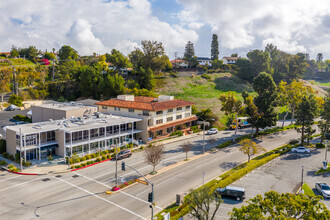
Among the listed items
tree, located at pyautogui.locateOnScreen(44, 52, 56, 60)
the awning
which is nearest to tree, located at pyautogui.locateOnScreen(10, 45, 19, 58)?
tree, located at pyautogui.locateOnScreen(44, 52, 56, 60)

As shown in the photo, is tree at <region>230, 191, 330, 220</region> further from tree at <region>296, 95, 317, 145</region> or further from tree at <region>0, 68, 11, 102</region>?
tree at <region>0, 68, 11, 102</region>

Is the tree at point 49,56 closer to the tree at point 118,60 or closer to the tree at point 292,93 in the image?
the tree at point 118,60

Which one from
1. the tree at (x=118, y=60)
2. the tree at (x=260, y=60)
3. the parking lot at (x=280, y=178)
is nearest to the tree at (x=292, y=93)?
the parking lot at (x=280, y=178)

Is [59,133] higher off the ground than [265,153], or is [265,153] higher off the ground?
[59,133]

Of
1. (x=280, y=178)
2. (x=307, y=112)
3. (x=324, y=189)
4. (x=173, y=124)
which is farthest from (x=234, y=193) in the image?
(x=173, y=124)

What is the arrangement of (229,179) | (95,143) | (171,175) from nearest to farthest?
1. (229,179)
2. (171,175)
3. (95,143)

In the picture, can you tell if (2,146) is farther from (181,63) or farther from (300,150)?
(181,63)

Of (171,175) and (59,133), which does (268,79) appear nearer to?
(171,175)

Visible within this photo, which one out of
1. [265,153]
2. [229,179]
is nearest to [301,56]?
[265,153]
